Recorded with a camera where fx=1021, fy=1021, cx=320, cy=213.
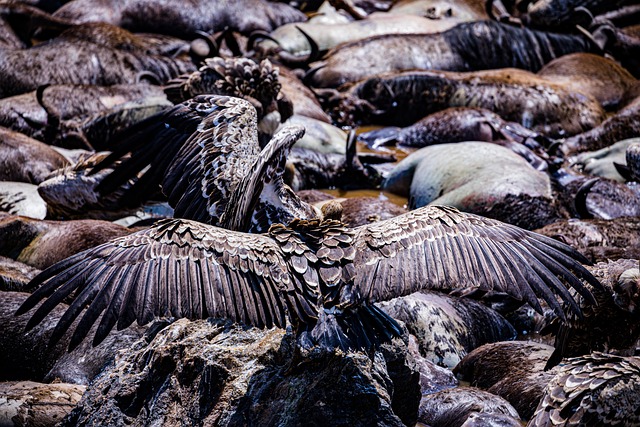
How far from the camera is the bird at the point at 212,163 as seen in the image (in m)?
5.12

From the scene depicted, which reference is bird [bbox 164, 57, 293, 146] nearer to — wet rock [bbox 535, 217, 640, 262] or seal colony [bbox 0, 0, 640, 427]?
seal colony [bbox 0, 0, 640, 427]

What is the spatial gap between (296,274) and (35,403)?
60.4 inches

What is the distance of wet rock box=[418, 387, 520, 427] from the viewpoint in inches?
198

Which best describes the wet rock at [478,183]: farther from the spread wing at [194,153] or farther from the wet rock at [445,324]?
the spread wing at [194,153]

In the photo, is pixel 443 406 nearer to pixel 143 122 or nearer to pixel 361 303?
pixel 361 303

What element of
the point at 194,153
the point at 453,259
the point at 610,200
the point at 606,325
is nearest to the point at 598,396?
the point at 453,259

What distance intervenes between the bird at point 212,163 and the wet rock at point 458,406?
1173 mm

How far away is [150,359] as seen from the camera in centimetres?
464

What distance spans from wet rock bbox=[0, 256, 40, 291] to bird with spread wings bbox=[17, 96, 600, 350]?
7.59 ft

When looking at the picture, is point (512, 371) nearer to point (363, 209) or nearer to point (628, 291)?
point (628, 291)

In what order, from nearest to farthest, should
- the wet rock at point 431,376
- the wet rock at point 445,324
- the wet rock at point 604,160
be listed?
the wet rock at point 431,376, the wet rock at point 445,324, the wet rock at point 604,160

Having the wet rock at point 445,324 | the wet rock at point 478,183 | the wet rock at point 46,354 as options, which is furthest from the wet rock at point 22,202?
the wet rock at point 445,324

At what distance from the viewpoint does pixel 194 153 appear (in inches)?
232

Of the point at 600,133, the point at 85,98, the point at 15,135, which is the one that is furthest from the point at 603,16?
the point at 15,135
